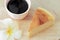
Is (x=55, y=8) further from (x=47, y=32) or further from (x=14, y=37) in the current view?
(x=14, y=37)

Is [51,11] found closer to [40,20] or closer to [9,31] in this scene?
[40,20]

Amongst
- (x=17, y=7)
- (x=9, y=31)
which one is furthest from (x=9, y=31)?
(x=17, y=7)

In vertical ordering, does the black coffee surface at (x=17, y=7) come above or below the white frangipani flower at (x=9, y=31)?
above

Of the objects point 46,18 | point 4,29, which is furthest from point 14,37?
point 46,18

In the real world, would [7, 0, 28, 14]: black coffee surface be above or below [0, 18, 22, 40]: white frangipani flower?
above
